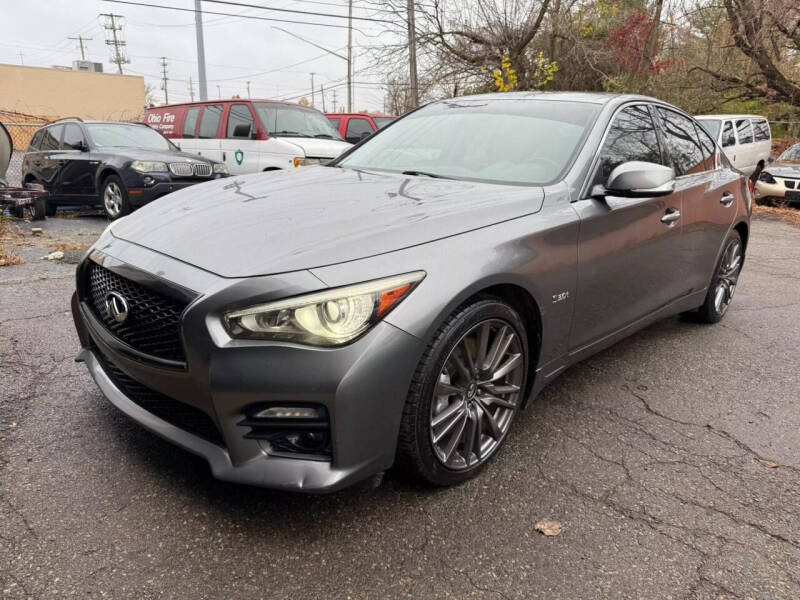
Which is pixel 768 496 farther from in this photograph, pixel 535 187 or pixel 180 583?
pixel 180 583

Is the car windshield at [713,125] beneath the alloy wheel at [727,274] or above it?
above

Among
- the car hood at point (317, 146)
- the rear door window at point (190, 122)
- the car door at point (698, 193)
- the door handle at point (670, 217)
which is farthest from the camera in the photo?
the rear door window at point (190, 122)

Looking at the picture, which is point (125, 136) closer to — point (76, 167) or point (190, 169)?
point (76, 167)

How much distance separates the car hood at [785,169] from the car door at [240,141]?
35.2 ft

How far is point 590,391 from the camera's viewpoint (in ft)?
11.0

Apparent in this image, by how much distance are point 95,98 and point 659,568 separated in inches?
2007

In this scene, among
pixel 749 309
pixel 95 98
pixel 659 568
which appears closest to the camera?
pixel 659 568

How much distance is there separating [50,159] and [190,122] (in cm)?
278

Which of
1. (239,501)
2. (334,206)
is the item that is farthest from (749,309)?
(239,501)

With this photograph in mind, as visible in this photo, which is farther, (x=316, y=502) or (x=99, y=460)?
(x=99, y=460)

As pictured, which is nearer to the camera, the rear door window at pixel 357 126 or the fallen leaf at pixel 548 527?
the fallen leaf at pixel 548 527

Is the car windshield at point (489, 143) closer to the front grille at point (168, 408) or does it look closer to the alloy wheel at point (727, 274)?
the front grille at point (168, 408)

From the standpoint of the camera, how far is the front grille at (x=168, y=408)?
2010 millimetres

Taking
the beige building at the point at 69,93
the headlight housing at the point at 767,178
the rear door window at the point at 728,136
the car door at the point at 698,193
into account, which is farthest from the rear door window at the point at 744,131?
the beige building at the point at 69,93
